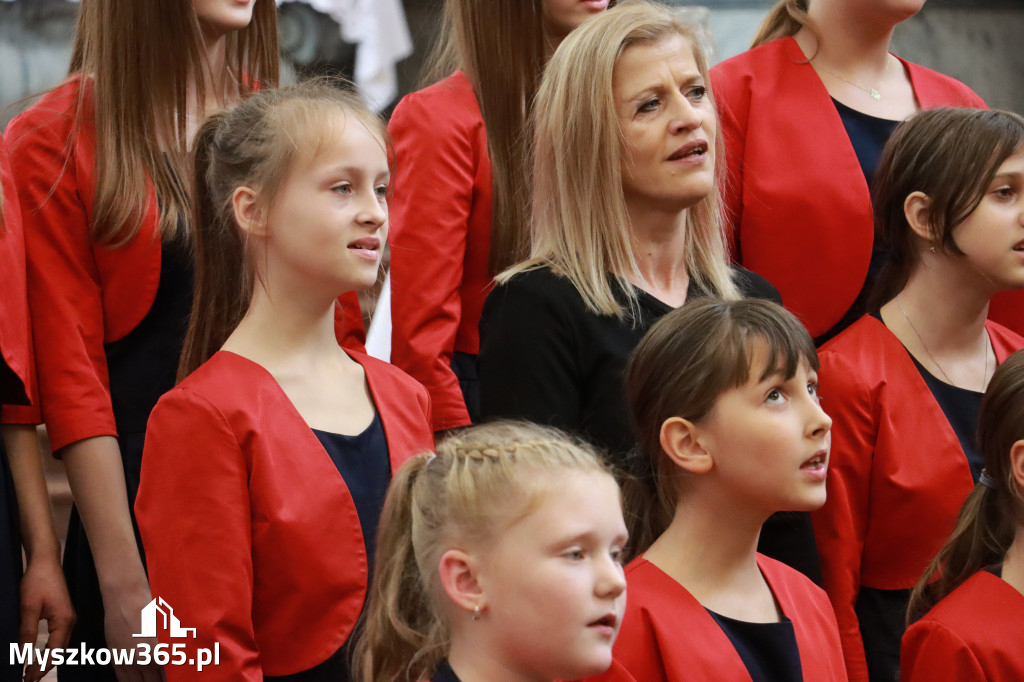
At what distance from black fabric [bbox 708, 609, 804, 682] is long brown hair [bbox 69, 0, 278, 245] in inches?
35.5

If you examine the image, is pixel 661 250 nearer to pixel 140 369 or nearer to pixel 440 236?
pixel 440 236

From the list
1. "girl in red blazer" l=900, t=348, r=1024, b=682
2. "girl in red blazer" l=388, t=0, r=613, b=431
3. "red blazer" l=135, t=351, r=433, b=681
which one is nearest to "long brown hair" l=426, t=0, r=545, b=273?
"girl in red blazer" l=388, t=0, r=613, b=431

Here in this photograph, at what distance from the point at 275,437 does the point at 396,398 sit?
0.21 metres

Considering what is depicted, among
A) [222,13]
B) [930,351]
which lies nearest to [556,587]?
[930,351]

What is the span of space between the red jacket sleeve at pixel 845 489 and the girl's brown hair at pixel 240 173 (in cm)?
73

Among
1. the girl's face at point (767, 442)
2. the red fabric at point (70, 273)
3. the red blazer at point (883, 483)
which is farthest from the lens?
the red blazer at point (883, 483)

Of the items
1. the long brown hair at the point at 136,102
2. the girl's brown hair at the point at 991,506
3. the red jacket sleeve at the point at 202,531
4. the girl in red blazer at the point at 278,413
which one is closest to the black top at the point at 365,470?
the girl in red blazer at the point at 278,413

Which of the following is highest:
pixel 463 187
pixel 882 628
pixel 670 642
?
pixel 463 187

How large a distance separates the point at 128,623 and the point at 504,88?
986mm

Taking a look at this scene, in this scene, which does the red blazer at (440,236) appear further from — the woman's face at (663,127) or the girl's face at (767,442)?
the girl's face at (767,442)

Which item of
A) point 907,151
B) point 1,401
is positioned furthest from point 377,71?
point 1,401

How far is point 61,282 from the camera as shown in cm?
175

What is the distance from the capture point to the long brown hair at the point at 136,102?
1764mm

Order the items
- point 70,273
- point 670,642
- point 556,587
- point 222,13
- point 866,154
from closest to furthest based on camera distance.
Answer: point 556,587 → point 670,642 → point 70,273 → point 222,13 → point 866,154
